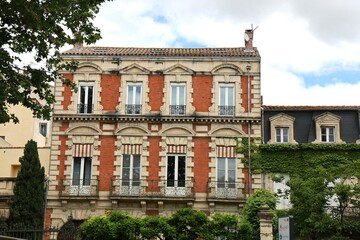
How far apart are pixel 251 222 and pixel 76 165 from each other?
432 inches

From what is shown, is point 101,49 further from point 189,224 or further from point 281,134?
point 189,224

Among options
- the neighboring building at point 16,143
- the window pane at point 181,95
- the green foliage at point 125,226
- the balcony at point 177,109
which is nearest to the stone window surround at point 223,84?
the balcony at point 177,109

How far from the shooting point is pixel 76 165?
33.1 metres

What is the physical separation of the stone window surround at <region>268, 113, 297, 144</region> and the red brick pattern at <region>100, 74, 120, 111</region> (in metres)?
9.18

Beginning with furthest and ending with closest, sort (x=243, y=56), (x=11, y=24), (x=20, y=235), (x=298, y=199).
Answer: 1. (x=243, y=56)
2. (x=298, y=199)
3. (x=20, y=235)
4. (x=11, y=24)

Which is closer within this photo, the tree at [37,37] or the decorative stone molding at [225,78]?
the tree at [37,37]

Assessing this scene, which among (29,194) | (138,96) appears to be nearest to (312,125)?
(138,96)

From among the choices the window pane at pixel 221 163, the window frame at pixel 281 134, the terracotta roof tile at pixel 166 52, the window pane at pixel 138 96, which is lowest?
the window pane at pixel 221 163

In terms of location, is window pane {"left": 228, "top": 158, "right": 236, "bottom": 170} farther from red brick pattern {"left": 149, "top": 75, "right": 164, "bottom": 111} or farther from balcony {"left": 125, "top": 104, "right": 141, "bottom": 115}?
balcony {"left": 125, "top": 104, "right": 141, "bottom": 115}

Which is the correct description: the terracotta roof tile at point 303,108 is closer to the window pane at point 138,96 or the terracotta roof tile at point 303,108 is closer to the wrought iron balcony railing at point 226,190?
the wrought iron balcony railing at point 226,190

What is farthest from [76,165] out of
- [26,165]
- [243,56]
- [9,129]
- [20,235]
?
[9,129]

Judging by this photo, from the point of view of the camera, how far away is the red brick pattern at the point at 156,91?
3356cm

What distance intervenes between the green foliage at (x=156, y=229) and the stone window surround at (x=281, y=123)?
10.1 m

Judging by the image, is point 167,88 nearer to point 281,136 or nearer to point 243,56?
point 243,56
